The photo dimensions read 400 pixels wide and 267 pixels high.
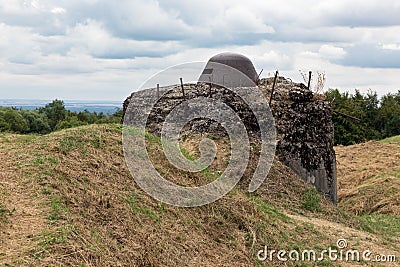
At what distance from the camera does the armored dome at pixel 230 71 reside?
14.1 metres

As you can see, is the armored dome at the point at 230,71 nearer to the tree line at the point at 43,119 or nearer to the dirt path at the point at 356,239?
the tree line at the point at 43,119

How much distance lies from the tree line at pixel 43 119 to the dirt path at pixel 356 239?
766 cm

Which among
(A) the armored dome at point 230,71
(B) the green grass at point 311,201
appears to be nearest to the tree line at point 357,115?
(A) the armored dome at point 230,71

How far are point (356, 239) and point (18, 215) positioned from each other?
588cm

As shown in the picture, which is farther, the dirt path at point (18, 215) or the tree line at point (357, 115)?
the tree line at point (357, 115)

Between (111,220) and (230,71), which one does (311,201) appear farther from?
(111,220)

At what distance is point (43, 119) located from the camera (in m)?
24.1

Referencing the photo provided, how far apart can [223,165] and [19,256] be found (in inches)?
252

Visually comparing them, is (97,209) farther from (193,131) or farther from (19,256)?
(193,131)

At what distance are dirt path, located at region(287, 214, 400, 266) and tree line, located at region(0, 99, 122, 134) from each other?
766 centimetres

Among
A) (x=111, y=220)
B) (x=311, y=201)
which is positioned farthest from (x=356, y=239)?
(x=111, y=220)

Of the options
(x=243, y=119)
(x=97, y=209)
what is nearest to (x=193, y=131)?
(x=243, y=119)

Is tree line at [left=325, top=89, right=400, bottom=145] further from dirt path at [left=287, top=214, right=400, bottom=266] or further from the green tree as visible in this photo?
dirt path at [left=287, top=214, right=400, bottom=266]

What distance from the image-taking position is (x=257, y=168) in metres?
11.1
